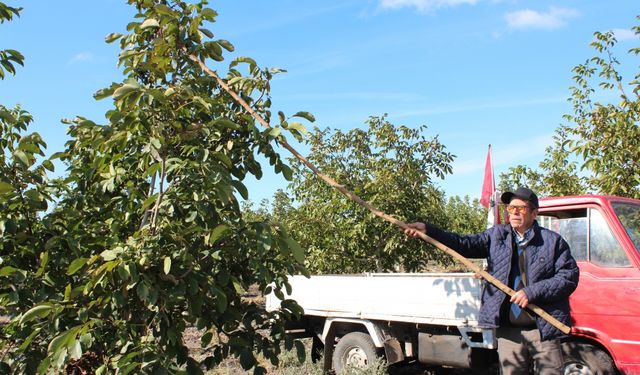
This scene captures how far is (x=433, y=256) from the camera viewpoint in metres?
9.37

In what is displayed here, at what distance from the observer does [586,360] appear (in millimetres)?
4973

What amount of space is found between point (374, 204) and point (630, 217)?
3.76m

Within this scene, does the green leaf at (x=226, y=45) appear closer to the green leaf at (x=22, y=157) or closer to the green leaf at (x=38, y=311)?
the green leaf at (x=22, y=157)

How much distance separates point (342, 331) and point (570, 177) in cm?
480

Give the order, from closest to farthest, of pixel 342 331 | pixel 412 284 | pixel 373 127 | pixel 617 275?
pixel 617 275
pixel 412 284
pixel 342 331
pixel 373 127

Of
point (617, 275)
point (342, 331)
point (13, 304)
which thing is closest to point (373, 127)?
point (342, 331)

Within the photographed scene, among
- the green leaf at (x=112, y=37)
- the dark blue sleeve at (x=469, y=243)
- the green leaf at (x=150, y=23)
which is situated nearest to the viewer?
the green leaf at (x=150, y=23)

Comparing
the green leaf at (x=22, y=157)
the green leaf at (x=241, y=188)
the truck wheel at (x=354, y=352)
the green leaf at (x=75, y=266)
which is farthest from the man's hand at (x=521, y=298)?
the truck wheel at (x=354, y=352)

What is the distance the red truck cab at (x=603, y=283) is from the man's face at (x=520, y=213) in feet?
6.08

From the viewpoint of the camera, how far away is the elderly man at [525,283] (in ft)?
11.4

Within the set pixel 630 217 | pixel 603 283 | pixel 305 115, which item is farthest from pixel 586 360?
pixel 305 115

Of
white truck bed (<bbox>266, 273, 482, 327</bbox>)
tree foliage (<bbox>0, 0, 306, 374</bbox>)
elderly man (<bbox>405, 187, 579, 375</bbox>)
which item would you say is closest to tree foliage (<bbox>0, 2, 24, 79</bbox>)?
tree foliage (<bbox>0, 0, 306, 374</bbox>)

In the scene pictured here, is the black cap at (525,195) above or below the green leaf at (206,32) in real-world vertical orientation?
below

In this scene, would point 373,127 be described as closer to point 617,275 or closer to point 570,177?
point 570,177
